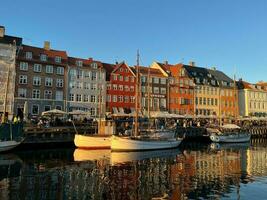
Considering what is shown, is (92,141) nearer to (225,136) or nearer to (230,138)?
(225,136)

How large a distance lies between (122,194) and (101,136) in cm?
2609

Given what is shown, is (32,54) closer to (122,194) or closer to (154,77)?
(154,77)

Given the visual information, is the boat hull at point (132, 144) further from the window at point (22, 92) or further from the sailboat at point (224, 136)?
the window at point (22, 92)

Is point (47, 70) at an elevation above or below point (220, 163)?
above

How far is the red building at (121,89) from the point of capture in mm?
71312

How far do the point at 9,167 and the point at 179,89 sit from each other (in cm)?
6079

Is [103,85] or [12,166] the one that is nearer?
[12,166]

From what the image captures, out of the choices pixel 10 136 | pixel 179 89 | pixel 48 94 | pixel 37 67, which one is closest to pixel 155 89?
pixel 179 89

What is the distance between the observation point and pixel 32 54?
63031mm

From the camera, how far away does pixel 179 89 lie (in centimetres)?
8331

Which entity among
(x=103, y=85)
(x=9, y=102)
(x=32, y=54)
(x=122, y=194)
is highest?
(x=32, y=54)

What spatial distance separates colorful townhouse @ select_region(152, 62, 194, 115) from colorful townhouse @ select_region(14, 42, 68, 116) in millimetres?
27721

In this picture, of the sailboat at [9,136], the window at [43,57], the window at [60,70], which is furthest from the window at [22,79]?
the sailboat at [9,136]

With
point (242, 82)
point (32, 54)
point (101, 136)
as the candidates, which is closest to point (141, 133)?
point (101, 136)
